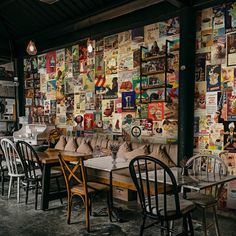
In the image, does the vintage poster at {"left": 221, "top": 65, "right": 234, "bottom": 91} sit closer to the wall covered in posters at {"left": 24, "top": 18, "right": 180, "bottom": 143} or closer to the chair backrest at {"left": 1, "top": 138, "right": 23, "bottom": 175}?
the wall covered in posters at {"left": 24, "top": 18, "right": 180, "bottom": 143}

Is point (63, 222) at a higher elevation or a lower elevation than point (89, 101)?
lower

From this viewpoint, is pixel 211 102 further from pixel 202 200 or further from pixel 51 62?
pixel 51 62

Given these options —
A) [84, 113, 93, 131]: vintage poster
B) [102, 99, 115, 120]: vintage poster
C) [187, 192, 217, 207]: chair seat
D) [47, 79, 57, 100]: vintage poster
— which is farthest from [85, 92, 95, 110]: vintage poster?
[187, 192, 217, 207]: chair seat

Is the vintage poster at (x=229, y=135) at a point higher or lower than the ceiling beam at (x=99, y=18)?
lower

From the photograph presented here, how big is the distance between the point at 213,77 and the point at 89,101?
2.80 meters

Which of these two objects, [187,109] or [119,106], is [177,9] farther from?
[119,106]

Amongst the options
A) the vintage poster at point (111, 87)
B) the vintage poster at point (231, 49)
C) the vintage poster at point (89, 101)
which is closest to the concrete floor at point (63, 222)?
the vintage poster at point (231, 49)

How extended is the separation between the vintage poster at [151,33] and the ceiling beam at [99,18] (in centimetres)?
34

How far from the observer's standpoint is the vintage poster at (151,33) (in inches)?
185

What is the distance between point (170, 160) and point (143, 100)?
1.22 m

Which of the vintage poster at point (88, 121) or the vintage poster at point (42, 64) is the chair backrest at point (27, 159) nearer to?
the vintage poster at point (88, 121)

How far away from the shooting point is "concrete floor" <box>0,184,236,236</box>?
3.13 meters

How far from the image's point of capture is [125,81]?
5.21 metres

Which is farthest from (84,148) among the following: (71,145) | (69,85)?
(69,85)
